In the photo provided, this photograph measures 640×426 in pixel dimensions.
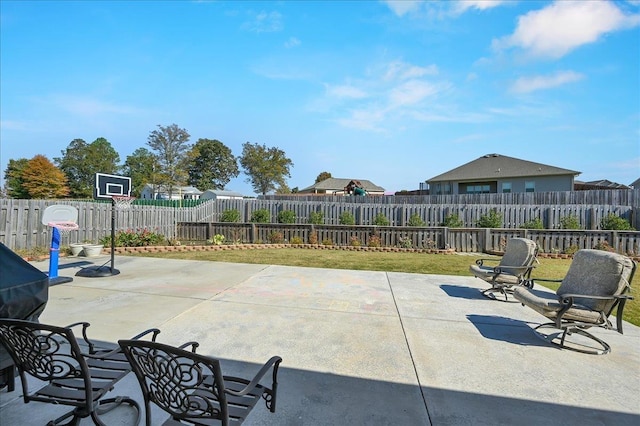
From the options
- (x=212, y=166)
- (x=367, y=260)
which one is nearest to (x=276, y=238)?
(x=367, y=260)

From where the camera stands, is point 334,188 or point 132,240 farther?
point 334,188

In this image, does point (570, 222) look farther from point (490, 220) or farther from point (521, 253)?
point (521, 253)

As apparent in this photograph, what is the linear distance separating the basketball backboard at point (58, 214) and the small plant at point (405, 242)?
10.5m

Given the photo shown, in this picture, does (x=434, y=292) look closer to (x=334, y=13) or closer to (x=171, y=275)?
(x=171, y=275)

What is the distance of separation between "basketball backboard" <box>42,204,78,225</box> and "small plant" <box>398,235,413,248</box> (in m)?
10.5

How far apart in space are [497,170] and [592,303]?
25.1 m

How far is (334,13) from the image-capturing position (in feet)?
31.4

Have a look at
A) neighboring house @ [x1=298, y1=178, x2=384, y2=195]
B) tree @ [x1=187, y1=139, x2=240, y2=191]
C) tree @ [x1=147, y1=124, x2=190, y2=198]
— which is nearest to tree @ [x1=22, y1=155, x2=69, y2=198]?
tree @ [x1=187, y1=139, x2=240, y2=191]

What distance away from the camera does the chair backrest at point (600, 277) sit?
12.1 feet

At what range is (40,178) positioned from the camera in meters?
47.9

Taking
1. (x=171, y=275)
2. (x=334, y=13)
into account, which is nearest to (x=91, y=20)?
(x=334, y=13)

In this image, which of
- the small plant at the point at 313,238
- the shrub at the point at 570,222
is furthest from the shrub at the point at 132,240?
the shrub at the point at 570,222

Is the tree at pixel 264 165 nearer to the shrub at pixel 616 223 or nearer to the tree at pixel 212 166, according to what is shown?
the tree at pixel 212 166

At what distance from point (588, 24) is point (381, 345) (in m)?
9.79
